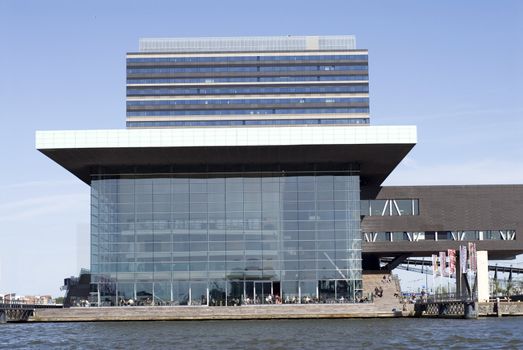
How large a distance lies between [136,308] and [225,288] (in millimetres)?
6939

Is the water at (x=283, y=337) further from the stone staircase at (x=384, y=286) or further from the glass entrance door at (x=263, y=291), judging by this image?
the stone staircase at (x=384, y=286)

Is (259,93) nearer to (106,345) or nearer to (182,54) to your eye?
(182,54)

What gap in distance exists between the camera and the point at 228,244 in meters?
74.8

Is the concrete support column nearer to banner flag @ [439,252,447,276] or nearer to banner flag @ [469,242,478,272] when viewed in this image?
banner flag @ [439,252,447,276]

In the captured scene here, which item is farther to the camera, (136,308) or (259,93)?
(259,93)

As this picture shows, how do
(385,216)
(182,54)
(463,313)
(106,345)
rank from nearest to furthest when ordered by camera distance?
(106,345) → (463,313) → (385,216) → (182,54)

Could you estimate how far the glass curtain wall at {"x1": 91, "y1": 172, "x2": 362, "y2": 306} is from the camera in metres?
74.4

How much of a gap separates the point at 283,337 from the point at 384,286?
34.5m

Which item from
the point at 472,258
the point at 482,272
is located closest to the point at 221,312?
the point at 472,258

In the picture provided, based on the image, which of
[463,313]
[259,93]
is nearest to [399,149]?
[463,313]

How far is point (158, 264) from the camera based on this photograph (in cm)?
7456

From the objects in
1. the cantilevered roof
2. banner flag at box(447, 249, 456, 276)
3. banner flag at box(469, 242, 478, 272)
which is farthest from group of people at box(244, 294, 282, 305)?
banner flag at box(469, 242, 478, 272)

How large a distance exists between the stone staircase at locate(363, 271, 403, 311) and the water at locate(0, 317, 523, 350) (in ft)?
61.2

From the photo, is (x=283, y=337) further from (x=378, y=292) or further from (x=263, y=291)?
(x=378, y=292)
